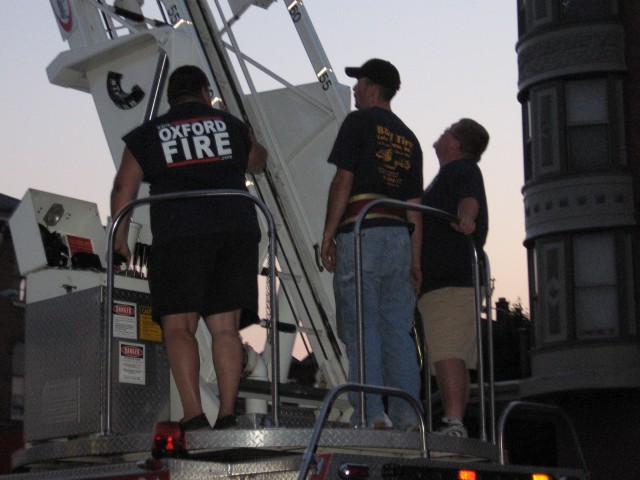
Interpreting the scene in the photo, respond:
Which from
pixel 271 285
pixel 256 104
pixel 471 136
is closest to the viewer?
pixel 271 285

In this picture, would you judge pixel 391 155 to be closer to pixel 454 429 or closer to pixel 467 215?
pixel 467 215

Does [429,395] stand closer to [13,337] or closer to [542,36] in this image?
[542,36]

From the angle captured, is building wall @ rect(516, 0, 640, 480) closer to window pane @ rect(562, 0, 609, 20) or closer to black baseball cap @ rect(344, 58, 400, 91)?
window pane @ rect(562, 0, 609, 20)

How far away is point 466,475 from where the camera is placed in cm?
541

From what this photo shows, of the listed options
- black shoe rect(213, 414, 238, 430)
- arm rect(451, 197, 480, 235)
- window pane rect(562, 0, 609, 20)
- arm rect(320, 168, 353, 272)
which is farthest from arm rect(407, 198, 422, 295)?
window pane rect(562, 0, 609, 20)

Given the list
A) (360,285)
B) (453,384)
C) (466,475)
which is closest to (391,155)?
(360,285)

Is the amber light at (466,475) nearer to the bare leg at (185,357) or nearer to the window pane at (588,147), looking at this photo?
the bare leg at (185,357)

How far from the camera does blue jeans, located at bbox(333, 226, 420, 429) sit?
20.2 feet

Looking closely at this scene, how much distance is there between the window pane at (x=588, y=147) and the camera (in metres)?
23.9

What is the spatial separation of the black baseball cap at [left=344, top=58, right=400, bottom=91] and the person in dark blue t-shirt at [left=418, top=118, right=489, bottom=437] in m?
0.66

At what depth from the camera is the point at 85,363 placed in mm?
6145

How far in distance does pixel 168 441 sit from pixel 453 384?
6.14ft

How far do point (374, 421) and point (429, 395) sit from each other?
1025 millimetres

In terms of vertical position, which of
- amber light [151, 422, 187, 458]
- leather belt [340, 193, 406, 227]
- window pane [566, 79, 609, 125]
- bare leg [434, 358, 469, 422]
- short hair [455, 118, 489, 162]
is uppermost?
window pane [566, 79, 609, 125]
